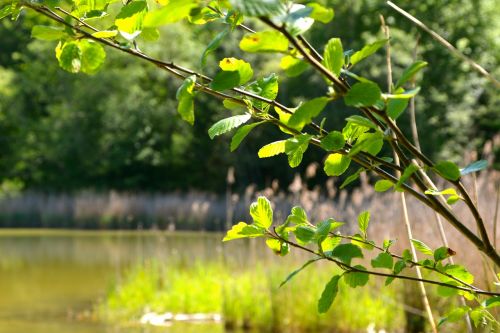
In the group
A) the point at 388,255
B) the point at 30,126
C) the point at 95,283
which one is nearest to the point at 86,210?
the point at 30,126

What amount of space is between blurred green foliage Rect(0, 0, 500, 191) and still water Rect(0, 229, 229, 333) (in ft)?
28.3

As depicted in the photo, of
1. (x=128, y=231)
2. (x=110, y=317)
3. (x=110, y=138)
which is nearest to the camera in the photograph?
(x=110, y=317)

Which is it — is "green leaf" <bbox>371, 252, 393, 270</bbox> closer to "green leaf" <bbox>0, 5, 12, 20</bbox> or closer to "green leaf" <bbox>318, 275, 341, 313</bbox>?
"green leaf" <bbox>318, 275, 341, 313</bbox>

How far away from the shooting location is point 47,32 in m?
0.75

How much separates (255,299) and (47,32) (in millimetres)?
5528

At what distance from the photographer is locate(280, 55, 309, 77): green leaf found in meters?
0.64

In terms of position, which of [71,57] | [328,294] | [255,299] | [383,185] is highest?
[71,57]

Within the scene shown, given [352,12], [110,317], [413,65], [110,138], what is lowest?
[110,317]

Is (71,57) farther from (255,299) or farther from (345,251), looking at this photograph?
(255,299)

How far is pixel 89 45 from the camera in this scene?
775 mm

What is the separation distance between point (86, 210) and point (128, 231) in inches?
65.7

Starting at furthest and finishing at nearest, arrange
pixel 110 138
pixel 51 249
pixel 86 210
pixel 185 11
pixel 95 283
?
pixel 110 138, pixel 86 210, pixel 51 249, pixel 95 283, pixel 185 11

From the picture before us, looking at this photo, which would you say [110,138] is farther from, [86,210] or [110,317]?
[110,317]

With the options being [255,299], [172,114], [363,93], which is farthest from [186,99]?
[172,114]
